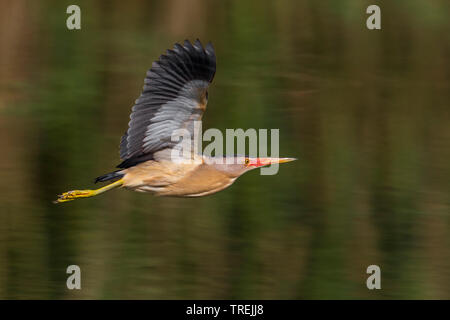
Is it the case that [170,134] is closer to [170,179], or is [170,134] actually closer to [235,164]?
[170,179]

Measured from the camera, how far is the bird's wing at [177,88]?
3197 millimetres

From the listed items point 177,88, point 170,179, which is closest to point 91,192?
point 170,179

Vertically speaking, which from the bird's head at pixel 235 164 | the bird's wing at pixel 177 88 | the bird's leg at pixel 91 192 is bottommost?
the bird's leg at pixel 91 192

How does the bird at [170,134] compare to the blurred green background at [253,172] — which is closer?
the bird at [170,134]

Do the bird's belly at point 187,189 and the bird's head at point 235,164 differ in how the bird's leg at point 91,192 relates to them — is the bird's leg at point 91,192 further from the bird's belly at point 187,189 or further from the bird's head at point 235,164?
the bird's head at point 235,164

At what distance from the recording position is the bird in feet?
10.5

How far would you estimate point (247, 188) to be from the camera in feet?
14.0

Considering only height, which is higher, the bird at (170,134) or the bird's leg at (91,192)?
the bird at (170,134)

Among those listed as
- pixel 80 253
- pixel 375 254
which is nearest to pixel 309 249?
pixel 375 254

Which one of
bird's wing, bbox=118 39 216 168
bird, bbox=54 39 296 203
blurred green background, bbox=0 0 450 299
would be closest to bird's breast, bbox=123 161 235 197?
bird, bbox=54 39 296 203

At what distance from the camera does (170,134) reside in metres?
3.27

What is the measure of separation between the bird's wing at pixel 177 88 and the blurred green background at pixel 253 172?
3.29 ft

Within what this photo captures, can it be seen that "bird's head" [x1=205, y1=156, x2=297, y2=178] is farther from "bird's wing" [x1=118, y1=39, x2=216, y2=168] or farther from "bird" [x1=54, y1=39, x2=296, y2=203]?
"bird's wing" [x1=118, y1=39, x2=216, y2=168]

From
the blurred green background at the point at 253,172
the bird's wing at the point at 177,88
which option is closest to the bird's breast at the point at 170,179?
the bird's wing at the point at 177,88
